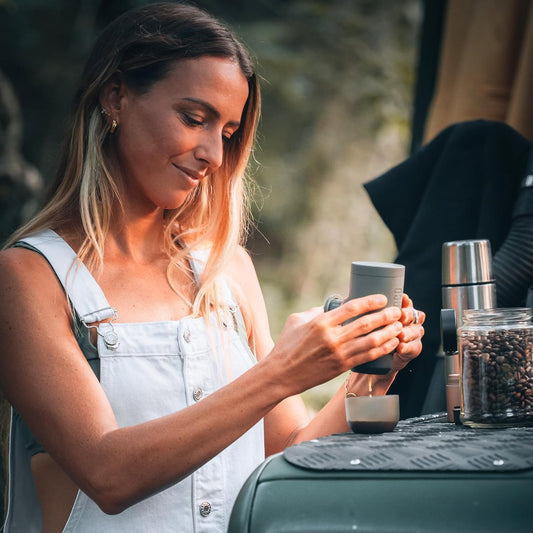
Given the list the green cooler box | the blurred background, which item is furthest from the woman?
the blurred background

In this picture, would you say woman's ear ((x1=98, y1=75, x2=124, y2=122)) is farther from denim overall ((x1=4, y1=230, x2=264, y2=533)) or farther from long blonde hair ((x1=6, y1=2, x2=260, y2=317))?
denim overall ((x1=4, y1=230, x2=264, y2=533))

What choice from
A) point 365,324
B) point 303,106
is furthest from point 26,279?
point 303,106

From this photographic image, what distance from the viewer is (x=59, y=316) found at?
4.45 feet

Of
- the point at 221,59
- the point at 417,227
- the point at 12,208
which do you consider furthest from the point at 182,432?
the point at 12,208

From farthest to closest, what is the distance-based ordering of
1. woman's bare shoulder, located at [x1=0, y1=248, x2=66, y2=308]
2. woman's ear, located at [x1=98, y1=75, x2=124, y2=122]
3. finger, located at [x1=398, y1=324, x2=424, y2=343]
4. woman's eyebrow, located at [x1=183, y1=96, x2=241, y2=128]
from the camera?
1. woman's ear, located at [x1=98, y1=75, x2=124, y2=122]
2. woman's eyebrow, located at [x1=183, y1=96, x2=241, y2=128]
3. woman's bare shoulder, located at [x1=0, y1=248, x2=66, y2=308]
4. finger, located at [x1=398, y1=324, x2=424, y2=343]

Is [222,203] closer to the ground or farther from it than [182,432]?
farther from it

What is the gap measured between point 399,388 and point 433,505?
0.87m

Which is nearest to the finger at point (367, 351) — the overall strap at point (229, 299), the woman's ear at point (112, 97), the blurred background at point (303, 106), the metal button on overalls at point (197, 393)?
the metal button on overalls at point (197, 393)

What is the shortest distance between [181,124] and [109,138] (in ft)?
0.70

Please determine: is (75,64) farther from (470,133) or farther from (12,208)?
(470,133)

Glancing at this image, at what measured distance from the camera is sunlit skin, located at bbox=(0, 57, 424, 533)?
1.16 meters

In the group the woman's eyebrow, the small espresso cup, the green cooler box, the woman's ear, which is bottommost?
the green cooler box

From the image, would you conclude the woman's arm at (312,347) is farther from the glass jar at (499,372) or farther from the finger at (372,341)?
the glass jar at (499,372)

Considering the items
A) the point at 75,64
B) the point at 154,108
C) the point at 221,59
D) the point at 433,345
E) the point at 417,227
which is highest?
the point at 75,64
